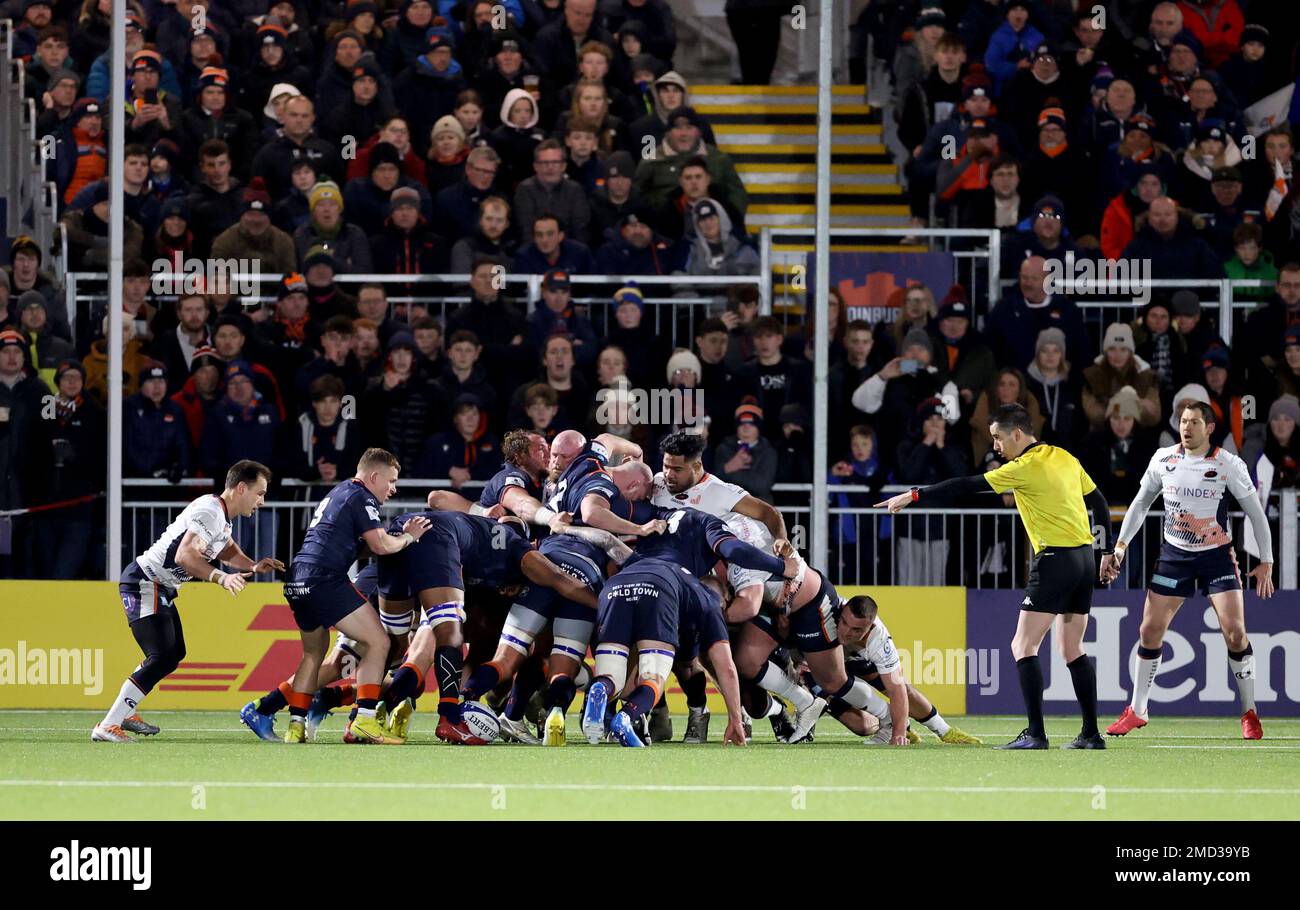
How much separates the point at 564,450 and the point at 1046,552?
3475 millimetres

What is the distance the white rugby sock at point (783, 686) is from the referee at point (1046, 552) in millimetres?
1489

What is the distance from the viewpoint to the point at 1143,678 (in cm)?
1573

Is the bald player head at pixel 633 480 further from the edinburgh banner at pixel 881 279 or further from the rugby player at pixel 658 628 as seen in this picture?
the edinburgh banner at pixel 881 279

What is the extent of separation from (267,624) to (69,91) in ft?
20.3

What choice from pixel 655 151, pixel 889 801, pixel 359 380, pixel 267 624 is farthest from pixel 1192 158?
pixel 889 801

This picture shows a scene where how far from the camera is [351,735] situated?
536 inches

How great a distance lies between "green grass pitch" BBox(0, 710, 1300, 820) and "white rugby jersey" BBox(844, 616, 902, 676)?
1.81 ft

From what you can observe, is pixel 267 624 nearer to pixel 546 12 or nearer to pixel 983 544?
pixel 983 544

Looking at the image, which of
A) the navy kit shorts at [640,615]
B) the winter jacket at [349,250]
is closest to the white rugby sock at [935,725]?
the navy kit shorts at [640,615]

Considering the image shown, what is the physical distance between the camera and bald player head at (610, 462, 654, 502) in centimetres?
1466

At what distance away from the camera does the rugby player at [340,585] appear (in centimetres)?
1390

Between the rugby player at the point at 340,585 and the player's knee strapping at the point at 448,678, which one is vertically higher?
the rugby player at the point at 340,585

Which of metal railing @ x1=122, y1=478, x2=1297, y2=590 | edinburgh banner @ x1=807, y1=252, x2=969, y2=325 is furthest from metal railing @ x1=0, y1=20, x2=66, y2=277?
edinburgh banner @ x1=807, y1=252, x2=969, y2=325

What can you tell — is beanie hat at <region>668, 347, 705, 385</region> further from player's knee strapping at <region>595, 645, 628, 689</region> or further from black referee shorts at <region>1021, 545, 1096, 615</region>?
black referee shorts at <region>1021, 545, 1096, 615</region>
